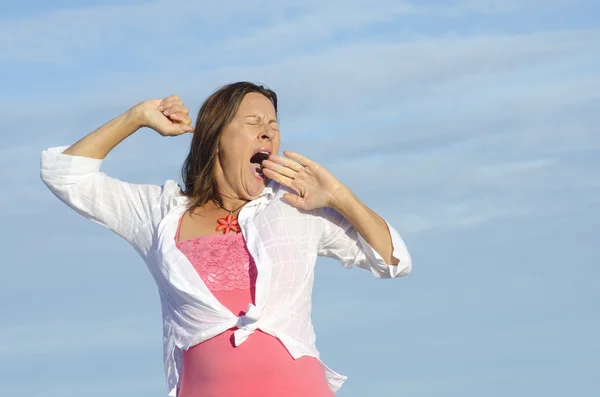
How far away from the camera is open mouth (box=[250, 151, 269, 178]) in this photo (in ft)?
19.6

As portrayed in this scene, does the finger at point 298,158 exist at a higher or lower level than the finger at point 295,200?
higher

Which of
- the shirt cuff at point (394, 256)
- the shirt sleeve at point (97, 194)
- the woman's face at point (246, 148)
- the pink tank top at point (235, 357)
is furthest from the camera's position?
the shirt sleeve at point (97, 194)

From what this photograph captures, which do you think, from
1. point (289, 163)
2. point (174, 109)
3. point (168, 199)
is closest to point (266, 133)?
point (289, 163)

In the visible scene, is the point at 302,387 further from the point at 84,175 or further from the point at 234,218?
the point at 84,175

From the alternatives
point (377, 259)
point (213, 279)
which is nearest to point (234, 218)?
point (213, 279)

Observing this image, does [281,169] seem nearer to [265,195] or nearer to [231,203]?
[265,195]

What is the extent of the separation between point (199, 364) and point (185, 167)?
1231mm

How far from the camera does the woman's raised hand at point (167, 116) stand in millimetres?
6039

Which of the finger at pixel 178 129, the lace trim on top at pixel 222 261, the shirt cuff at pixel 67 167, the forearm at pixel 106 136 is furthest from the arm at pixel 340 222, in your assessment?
the shirt cuff at pixel 67 167

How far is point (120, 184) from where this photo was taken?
20.2 feet

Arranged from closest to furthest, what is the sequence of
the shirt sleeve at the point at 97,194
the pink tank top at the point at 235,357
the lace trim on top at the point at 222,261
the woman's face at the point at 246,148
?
the pink tank top at the point at 235,357
the lace trim on top at the point at 222,261
the woman's face at the point at 246,148
the shirt sleeve at the point at 97,194

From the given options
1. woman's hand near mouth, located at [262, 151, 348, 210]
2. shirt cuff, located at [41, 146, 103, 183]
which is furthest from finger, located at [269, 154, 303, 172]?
shirt cuff, located at [41, 146, 103, 183]

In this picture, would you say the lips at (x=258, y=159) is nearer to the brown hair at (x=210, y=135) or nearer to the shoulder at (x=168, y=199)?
the brown hair at (x=210, y=135)

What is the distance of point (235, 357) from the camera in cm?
547
